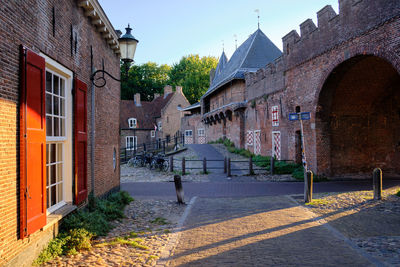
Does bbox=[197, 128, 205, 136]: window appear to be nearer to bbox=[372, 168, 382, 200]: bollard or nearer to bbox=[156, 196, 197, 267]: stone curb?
bbox=[372, 168, 382, 200]: bollard

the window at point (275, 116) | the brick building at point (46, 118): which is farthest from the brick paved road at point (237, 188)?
the window at point (275, 116)

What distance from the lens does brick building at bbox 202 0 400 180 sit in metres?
11.0

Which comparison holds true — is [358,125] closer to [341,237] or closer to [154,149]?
[341,237]

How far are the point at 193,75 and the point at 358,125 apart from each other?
39978 millimetres

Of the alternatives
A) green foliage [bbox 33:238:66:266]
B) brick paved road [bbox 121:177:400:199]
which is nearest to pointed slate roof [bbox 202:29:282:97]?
brick paved road [bbox 121:177:400:199]

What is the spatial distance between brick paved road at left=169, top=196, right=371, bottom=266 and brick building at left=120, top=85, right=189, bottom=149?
34656 millimetres

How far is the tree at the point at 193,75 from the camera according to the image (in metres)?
52.6

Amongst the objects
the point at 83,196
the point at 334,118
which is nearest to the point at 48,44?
the point at 83,196

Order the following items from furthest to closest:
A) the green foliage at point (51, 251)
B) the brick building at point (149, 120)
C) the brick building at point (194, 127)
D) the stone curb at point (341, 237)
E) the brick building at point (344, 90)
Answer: the brick building at point (149, 120) → the brick building at point (194, 127) → the brick building at point (344, 90) → the stone curb at point (341, 237) → the green foliage at point (51, 251)

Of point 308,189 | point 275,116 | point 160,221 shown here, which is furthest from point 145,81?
point 160,221

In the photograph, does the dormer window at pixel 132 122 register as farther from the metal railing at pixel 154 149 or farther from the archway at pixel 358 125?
the archway at pixel 358 125

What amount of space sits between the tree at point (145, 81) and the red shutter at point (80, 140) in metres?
46.3

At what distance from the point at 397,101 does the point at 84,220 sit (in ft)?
49.6

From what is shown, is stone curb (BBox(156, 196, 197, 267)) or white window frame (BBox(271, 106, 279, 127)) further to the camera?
white window frame (BBox(271, 106, 279, 127))
